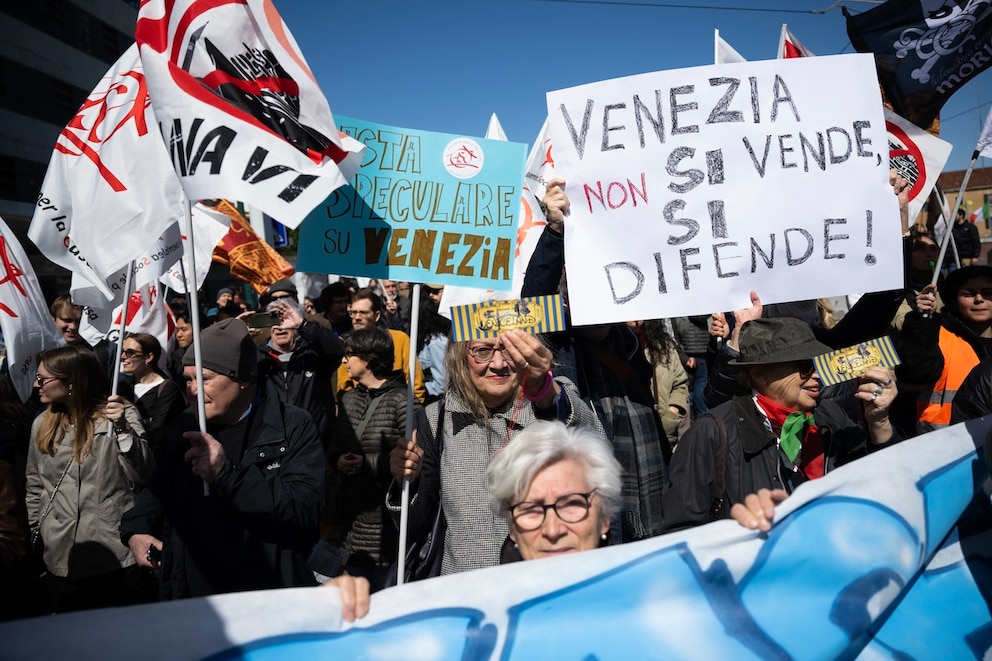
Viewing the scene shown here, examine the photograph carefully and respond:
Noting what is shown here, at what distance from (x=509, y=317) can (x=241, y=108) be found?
48.7 inches

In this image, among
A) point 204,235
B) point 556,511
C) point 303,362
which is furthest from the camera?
point 204,235

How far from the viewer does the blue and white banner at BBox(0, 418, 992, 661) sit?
1.63 m

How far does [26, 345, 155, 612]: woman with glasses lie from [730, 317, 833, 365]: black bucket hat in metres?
2.94

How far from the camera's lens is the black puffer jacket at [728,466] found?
8.55 ft

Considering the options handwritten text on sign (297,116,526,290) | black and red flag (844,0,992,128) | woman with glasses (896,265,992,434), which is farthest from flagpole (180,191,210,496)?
woman with glasses (896,265,992,434)

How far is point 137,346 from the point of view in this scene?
5141 millimetres

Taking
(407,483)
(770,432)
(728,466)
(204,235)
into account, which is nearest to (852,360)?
(770,432)

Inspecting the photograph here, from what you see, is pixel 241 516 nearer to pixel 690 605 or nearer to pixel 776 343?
pixel 690 605

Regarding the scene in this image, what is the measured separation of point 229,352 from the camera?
2982 millimetres

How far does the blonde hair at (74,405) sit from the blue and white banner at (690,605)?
2.54m

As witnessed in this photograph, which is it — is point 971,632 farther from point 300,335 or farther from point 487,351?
point 300,335

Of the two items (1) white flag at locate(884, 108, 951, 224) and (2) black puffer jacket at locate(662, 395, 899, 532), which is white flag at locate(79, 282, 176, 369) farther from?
(1) white flag at locate(884, 108, 951, 224)

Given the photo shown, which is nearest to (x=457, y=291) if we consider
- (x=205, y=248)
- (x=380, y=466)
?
(x=380, y=466)

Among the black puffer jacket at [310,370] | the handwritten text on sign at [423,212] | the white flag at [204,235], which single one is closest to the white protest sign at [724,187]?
the handwritten text on sign at [423,212]
